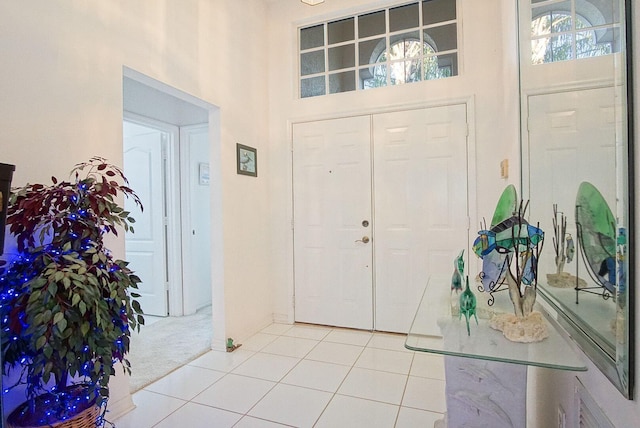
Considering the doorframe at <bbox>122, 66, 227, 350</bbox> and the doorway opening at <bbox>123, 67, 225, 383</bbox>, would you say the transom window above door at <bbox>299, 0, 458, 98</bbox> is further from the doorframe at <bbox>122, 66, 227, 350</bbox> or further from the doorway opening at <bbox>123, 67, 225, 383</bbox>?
the doorway opening at <bbox>123, 67, 225, 383</bbox>

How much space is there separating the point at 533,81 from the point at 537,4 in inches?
14.2

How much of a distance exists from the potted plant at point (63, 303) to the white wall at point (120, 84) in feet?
1.09

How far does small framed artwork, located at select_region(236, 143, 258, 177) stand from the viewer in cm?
315

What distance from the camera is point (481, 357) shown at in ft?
3.20

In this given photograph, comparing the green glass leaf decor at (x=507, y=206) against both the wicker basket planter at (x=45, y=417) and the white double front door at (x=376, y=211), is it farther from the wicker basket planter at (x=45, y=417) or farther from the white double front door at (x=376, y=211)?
the wicker basket planter at (x=45, y=417)

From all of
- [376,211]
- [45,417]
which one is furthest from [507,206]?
[45,417]

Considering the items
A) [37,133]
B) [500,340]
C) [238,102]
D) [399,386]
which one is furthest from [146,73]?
[399,386]

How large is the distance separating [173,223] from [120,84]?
212 centimetres

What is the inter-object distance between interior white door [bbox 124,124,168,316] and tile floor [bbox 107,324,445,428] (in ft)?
4.93

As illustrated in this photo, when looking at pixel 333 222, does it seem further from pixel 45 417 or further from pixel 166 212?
pixel 45 417

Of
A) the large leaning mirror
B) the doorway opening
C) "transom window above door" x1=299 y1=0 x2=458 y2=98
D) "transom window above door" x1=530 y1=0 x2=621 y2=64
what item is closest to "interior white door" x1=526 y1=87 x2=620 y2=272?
the large leaning mirror

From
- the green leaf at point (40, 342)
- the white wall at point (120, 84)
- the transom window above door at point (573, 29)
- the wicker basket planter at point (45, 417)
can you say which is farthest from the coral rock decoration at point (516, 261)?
the white wall at point (120, 84)

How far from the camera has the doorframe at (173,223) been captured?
389cm

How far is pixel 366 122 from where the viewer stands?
3316mm
